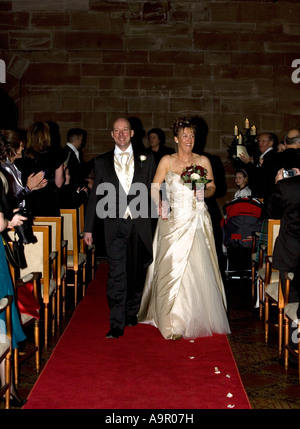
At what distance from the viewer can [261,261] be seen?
19.3ft

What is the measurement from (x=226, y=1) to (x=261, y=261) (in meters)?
6.31

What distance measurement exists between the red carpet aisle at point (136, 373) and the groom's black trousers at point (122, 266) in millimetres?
254

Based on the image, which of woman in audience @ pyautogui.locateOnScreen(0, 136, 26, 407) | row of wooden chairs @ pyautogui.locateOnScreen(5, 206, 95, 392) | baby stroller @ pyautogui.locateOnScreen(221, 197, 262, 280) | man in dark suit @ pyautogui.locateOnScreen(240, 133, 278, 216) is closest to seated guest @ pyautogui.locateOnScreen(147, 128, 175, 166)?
man in dark suit @ pyautogui.locateOnScreen(240, 133, 278, 216)

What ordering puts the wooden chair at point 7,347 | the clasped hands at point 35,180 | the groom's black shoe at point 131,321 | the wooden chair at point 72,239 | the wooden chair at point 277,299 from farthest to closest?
the wooden chair at point 72,239 → the clasped hands at point 35,180 → the groom's black shoe at point 131,321 → the wooden chair at point 277,299 → the wooden chair at point 7,347

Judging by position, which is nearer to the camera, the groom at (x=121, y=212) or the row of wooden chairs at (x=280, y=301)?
the row of wooden chairs at (x=280, y=301)

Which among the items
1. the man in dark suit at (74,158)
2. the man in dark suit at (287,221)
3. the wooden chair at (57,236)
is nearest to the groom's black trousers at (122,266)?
the wooden chair at (57,236)

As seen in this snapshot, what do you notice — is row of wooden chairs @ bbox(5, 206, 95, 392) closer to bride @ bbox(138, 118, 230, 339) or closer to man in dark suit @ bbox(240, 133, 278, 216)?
bride @ bbox(138, 118, 230, 339)

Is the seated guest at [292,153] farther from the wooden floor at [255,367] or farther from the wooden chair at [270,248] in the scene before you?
the wooden floor at [255,367]

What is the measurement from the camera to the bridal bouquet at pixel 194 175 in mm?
5223

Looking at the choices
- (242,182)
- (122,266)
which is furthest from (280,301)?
(242,182)

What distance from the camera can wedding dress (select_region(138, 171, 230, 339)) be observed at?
5.27 meters

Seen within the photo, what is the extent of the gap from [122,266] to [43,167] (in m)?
1.54
